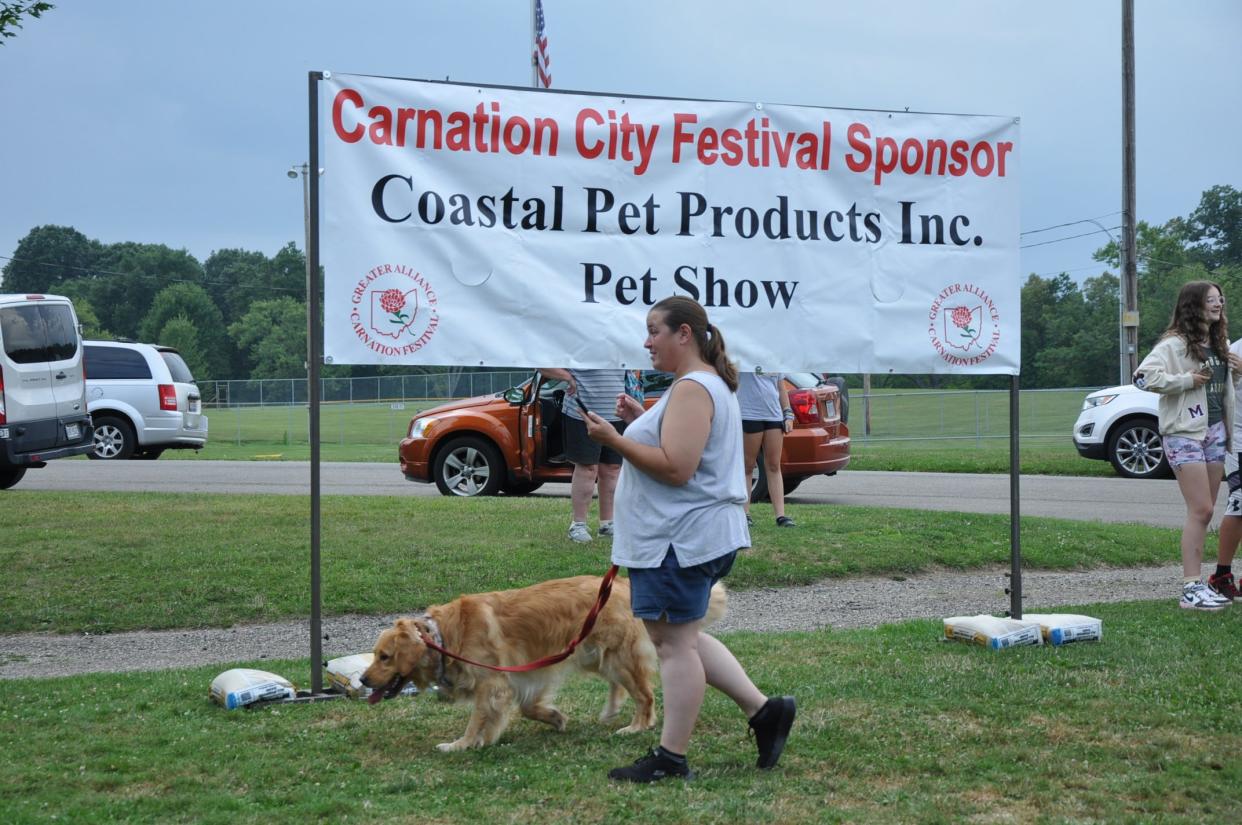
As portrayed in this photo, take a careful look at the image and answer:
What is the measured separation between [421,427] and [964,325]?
322 inches

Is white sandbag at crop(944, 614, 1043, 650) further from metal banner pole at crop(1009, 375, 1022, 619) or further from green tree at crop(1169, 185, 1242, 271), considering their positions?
green tree at crop(1169, 185, 1242, 271)

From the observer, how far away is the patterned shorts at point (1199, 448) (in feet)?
24.0

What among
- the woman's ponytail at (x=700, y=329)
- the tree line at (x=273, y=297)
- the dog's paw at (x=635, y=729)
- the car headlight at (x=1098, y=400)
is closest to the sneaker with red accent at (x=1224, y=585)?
the dog's paw at (x=635, y=729)

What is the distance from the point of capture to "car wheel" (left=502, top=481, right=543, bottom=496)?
45.4ft

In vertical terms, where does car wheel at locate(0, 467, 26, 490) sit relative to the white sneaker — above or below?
above

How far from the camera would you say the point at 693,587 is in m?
4.27

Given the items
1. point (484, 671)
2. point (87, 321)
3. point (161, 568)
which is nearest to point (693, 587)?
point (484, 671)

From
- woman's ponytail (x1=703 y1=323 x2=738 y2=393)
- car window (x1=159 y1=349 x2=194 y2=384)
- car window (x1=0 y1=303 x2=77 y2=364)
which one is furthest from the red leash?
car window (x1=159 y1=349 x2=194 y2=384)

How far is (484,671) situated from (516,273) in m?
2.08

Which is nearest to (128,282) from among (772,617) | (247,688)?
(772,617)

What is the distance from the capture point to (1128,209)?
24250 mm

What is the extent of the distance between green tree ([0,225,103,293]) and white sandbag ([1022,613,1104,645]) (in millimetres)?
110669

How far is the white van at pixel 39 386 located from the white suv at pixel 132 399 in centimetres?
438

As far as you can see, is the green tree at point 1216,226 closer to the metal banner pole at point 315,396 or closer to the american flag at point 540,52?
the american flag at point 540,52
